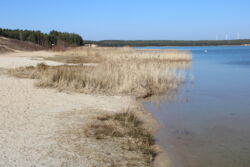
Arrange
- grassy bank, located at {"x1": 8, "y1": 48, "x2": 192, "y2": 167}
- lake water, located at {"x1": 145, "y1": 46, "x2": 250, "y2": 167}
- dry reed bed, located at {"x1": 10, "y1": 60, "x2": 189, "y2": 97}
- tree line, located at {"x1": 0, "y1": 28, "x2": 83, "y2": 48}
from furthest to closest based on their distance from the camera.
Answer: tree line, located at {"x1": 0, "y1": 28, "x2": 83, "y2": 48}, dry reed bed, located at {"x1": 10, "y1": 60, "x2": 189, "y2": 97}, lake water, located at {"x1": 145, "y1": 46, "x2": 250, "y2": 167}, grassy bank, located at {"x1": 8, "y1": 48, "x2": 192, "y2": 167}

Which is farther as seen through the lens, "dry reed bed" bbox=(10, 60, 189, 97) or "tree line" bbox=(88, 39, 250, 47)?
"tree line" bbox=(88, 39, 250, 47)

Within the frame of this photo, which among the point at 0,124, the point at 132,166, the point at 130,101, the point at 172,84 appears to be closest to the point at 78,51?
the point at 172,84

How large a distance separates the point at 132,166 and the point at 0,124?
325cm

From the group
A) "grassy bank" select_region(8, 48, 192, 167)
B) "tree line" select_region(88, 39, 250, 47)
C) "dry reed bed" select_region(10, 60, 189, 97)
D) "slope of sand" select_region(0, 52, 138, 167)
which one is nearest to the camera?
"slope of sand" select_region(0, 52, 138, 167)

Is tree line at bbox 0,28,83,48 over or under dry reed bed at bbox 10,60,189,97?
over

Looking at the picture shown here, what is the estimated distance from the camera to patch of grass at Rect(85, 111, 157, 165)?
5227 millimetres

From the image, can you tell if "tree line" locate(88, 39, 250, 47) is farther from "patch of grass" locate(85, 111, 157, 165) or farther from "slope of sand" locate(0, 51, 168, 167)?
"patch of grass" locate(85, 111, 157, 165)

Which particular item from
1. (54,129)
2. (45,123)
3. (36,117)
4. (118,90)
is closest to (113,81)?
(118,90)

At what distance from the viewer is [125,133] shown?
595 centimetres

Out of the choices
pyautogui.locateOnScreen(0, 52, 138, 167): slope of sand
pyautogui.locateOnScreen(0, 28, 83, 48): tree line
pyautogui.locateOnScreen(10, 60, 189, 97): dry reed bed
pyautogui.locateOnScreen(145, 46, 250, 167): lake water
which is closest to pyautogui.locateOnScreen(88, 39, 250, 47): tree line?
pyautogui.locateOnScreen(0, 28, 83, 48): tree line

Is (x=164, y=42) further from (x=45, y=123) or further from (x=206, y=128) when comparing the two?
(x=45, y=123)

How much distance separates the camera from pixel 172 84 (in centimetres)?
1349

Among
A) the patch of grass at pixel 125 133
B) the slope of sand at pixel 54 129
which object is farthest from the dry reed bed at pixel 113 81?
the patch of grass at pixel 125 133

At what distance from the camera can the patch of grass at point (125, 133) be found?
523 cm
